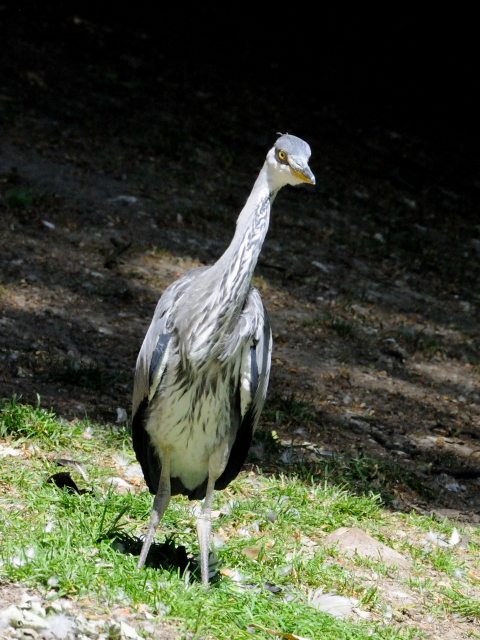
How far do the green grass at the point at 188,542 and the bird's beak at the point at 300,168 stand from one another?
1734 mm

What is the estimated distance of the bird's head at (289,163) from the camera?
3750 millimetres

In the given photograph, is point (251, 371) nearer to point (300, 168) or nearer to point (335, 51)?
point (300, 168)

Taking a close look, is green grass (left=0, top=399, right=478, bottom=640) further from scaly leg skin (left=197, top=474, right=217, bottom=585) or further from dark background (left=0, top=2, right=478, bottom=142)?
dark background (left=0, top=2, right=478, bottom=142)

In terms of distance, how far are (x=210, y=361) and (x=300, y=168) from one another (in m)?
0.90

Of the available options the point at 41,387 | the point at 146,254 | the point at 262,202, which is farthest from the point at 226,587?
the point at 146,254

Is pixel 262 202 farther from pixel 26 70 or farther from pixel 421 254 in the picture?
pixel 26 70

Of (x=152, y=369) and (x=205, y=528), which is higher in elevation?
(x=152, y=369)

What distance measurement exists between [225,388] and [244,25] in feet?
34.9

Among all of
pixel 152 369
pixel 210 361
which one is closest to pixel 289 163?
pixel 210 361

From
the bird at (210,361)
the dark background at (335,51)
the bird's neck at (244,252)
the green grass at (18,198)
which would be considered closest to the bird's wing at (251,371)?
the bird at (210,361)

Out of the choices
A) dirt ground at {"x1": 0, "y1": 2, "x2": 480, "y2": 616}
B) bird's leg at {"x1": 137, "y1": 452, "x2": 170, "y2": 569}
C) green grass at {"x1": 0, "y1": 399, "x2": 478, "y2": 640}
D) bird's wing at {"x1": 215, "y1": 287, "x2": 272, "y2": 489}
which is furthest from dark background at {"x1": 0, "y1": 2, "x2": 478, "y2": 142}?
bird's leg at {"x1": 137, "y1": 452, "x2": 170, "y2": 569}

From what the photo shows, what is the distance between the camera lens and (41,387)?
5426 millimetres

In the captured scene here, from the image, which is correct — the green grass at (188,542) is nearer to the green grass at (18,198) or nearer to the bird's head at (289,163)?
the bird's head at (289,163)

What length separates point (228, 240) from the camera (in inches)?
330
